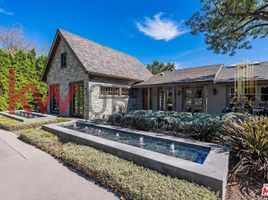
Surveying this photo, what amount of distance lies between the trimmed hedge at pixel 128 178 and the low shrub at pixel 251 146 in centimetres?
174

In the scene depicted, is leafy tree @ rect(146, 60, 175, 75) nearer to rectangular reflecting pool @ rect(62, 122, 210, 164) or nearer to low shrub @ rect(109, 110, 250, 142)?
low shrub @ rect(109, 110, 250, 142)

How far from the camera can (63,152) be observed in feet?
16.0

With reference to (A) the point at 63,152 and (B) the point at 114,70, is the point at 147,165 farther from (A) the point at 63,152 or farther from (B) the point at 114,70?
(B) the point at 114,70

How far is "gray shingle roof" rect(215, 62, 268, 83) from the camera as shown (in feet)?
34.7

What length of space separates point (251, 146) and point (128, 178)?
11.1ft

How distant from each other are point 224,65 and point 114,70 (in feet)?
32.4

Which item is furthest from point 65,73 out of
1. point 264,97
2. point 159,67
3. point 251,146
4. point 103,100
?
point 159,67

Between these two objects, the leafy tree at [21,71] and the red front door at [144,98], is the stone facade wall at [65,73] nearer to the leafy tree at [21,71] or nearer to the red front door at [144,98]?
the leafy tree at [21,71]

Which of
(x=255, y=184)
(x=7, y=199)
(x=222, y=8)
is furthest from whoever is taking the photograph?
(x=222, y=8)

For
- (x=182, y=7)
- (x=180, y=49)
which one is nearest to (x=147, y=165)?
(x=182, y=7)

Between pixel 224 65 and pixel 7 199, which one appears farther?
pixel 224 65

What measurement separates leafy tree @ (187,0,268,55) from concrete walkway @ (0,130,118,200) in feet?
38.1

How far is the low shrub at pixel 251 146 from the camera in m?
3.97

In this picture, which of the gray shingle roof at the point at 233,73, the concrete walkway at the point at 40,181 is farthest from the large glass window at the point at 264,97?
the concrete walkway at the point at 40,181
